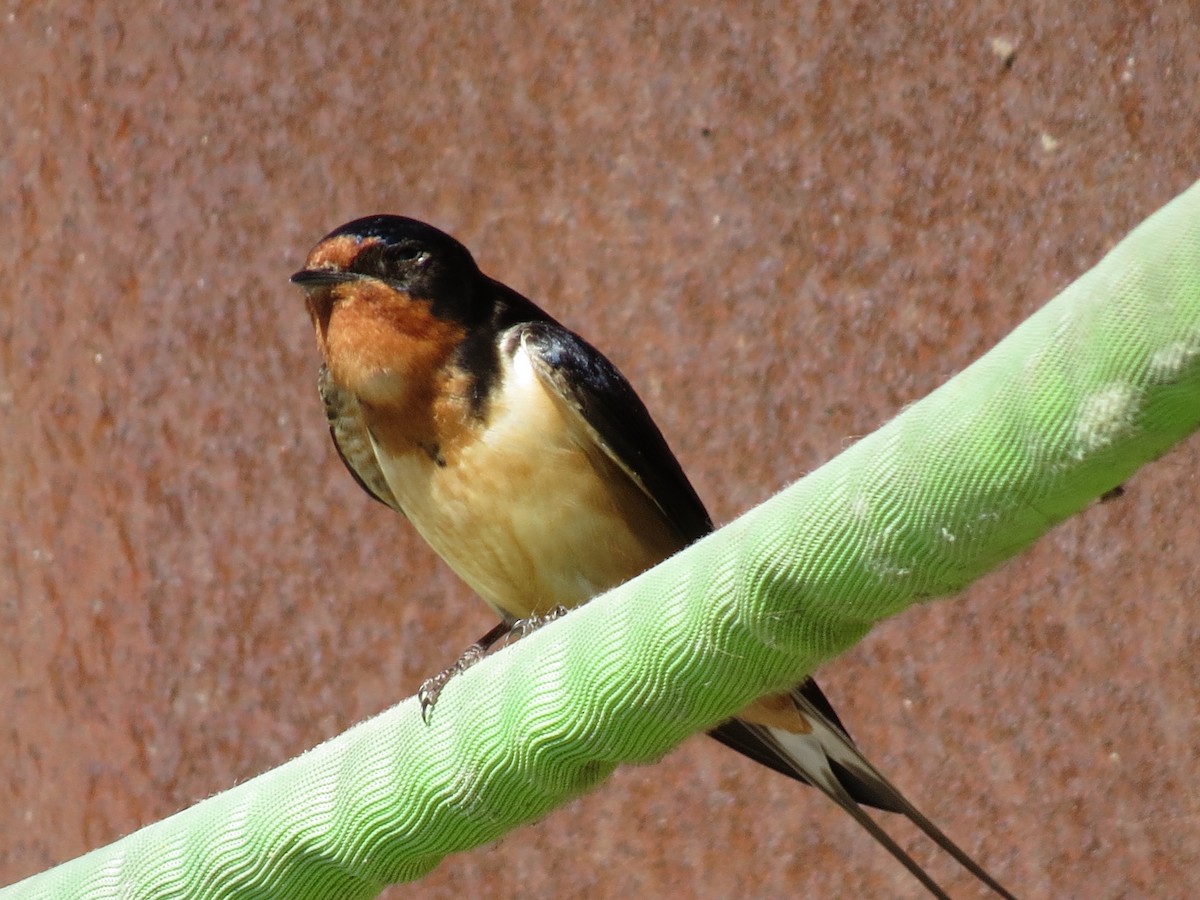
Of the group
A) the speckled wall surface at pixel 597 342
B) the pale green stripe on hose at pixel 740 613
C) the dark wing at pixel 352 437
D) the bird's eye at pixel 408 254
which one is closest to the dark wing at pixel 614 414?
the bird's eye at pixel 408 254

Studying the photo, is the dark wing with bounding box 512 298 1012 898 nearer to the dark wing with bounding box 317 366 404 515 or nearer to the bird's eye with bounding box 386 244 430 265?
the bird's eye with bounding box 386 244 430 265

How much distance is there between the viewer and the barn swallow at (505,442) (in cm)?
308

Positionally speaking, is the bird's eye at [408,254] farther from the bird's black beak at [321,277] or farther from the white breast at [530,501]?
the white breast at [530,501]

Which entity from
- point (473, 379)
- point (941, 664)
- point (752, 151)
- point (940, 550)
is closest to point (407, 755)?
point (940, 550)

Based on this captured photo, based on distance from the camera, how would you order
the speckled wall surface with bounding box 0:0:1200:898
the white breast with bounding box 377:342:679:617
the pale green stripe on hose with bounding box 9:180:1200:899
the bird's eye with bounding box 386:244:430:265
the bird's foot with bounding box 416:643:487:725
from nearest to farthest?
the pale green stripe on hose with bounding box 9:180:1200:899 < the bird's foot with bounding box 416:643:487:725 < the white breast with bounding box 377:342:679:617 < the bird's eye with bounding box 386:244:430:265 < the speckled wall surface with bounding box 0:0:1200:898

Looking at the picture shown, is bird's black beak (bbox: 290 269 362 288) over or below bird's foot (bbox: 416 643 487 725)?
over

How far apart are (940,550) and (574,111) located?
2.56m

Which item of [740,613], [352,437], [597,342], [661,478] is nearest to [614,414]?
[661,478]

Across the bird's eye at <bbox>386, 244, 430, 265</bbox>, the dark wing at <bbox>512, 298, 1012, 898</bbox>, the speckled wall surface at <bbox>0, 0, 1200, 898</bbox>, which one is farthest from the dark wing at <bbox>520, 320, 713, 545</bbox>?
the speckled wall surface at <bbox>0, 0, 1200, 898</bbox>

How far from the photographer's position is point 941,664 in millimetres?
3615

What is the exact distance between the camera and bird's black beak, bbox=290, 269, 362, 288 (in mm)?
3148

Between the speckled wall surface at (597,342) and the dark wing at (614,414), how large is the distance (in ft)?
1.76

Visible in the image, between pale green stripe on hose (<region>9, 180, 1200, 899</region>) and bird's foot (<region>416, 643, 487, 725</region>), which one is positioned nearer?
pale green stripe on hose (<region>9, 180, 1200, 899</region>)

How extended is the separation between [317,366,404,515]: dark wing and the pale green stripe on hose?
4.11ft
